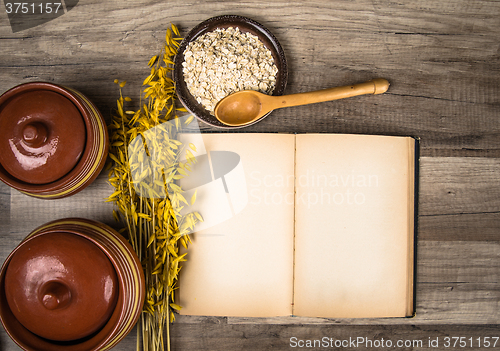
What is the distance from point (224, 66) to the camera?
68 centimetres

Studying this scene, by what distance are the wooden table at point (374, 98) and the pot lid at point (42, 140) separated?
0.59 feet

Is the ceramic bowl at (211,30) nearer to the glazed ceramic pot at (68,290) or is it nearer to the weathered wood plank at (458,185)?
the glazed ceramic pot at (68,290)

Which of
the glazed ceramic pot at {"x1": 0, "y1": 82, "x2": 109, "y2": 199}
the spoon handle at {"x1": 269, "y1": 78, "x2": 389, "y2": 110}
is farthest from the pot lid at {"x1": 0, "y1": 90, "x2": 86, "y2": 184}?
the spoon handle at {"x1": 269, "y1": 78, "x2": 389, "y2": 110}

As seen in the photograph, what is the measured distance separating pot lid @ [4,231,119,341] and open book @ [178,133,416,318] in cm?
24

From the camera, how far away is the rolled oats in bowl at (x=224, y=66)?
680 mm

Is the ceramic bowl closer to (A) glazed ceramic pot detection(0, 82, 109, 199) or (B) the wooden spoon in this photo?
(B) the wooden spoon

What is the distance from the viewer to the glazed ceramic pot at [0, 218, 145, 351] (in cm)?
53

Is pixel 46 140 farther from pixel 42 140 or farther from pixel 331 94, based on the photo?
pixel 331 94

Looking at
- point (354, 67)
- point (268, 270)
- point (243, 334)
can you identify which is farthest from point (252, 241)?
point (354, 67)

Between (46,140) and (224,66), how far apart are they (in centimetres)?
39

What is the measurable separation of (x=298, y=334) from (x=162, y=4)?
932 mm

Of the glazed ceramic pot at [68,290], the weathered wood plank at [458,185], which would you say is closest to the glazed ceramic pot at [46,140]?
the glazed ceramic pot at [68,290]

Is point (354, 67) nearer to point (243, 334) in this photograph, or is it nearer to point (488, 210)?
point (488, 210)

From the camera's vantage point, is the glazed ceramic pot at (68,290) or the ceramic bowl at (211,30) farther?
the ceramic bowl at (211,30)
